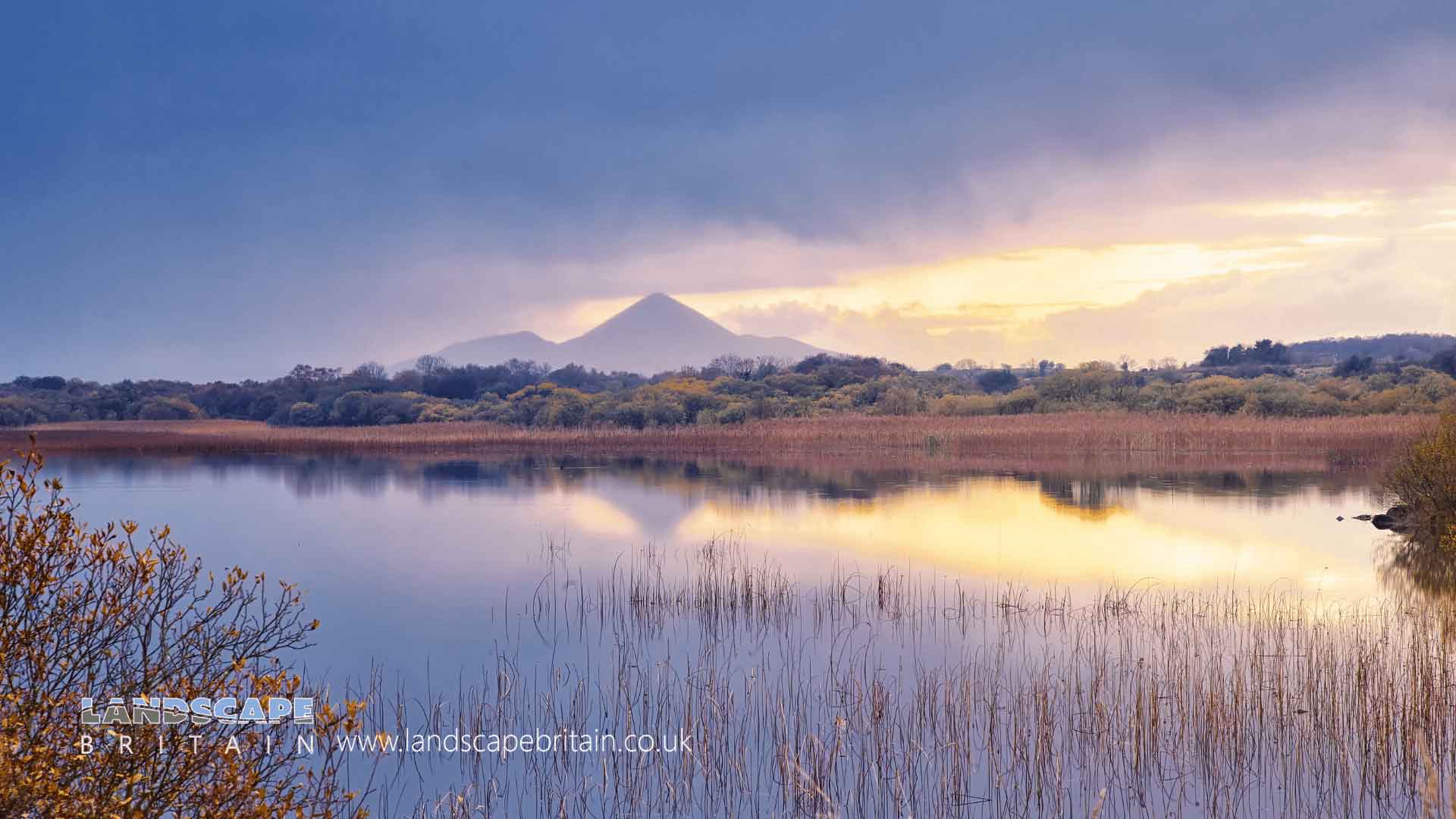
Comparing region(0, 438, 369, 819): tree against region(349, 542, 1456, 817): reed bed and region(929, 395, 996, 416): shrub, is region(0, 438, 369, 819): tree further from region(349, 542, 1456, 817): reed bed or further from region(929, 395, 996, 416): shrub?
region(929, 395, 996, 416): shrub

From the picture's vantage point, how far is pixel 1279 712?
21.8 ft

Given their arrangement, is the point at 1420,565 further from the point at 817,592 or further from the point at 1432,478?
the point at 817,592

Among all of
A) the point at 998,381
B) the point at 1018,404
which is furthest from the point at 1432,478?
the point at 998,381

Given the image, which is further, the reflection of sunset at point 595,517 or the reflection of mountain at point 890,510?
the reflection of sunset at point 595,517

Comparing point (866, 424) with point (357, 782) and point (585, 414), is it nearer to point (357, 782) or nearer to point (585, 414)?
point (585, 414)

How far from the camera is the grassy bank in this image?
102 ft

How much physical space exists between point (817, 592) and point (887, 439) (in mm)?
25600

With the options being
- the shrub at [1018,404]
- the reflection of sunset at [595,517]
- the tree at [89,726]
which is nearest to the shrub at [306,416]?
the shrub at [1018,404]

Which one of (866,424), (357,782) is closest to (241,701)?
(357,782)

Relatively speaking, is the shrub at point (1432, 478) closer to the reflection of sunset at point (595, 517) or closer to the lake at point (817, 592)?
the lake at point (817, 592)

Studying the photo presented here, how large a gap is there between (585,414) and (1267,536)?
3889 cm

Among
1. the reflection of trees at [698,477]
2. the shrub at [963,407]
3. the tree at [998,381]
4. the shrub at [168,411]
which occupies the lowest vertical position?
the reflection of trees at [698,477]

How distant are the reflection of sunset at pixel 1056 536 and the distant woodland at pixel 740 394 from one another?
2048 centimetres

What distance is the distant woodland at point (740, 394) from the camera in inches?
1750
